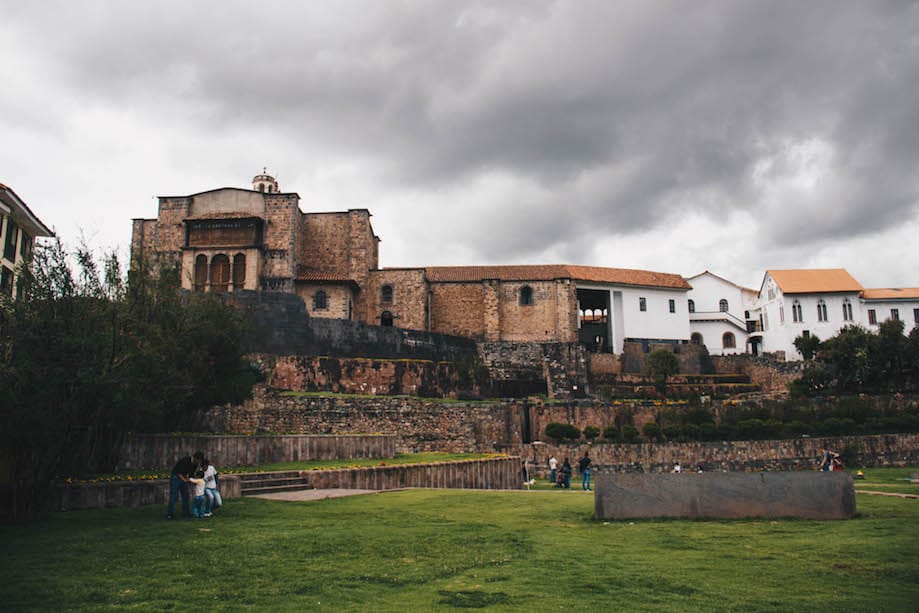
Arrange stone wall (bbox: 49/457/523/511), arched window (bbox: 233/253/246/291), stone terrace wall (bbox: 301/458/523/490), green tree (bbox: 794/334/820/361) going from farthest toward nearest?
1. green tree (bbox: 794/334/820/361)
2. arched window (bbox: 233/253/246/291)
3. stone terrace wall (bbox: 301/458/523/490)
4. stone wall (bbox: 49/457/523/511)

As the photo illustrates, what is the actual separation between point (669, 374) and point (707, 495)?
33835 millimetres

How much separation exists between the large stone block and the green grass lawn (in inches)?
12.5

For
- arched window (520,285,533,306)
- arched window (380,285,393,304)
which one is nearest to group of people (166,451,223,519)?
arched window (380,285,393,304)

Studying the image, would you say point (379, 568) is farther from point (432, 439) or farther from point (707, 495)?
point (432, 439)

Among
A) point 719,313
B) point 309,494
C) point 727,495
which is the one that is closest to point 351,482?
point 309,494

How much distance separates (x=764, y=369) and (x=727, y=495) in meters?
37.5

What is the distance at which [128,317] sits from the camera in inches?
500

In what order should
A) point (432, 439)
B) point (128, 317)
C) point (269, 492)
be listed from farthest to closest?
1. point (432, 439)
2. point (269, 492)
3. point (128, 317)

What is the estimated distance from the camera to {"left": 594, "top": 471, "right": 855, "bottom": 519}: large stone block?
9.63 metres

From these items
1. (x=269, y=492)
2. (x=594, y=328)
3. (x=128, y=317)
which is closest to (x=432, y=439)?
(x=269, y=492)

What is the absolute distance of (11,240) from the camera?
25812mm

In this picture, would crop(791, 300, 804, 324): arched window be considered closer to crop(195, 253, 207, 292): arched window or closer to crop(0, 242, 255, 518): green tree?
crop(195, 253, 207, 292): arched window

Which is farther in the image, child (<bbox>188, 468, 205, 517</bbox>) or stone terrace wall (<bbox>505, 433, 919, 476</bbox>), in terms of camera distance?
stone terrace wall (<bbox>505, 433, 919, 476</bbox>)

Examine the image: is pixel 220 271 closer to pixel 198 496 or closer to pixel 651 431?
pixel 651 431
